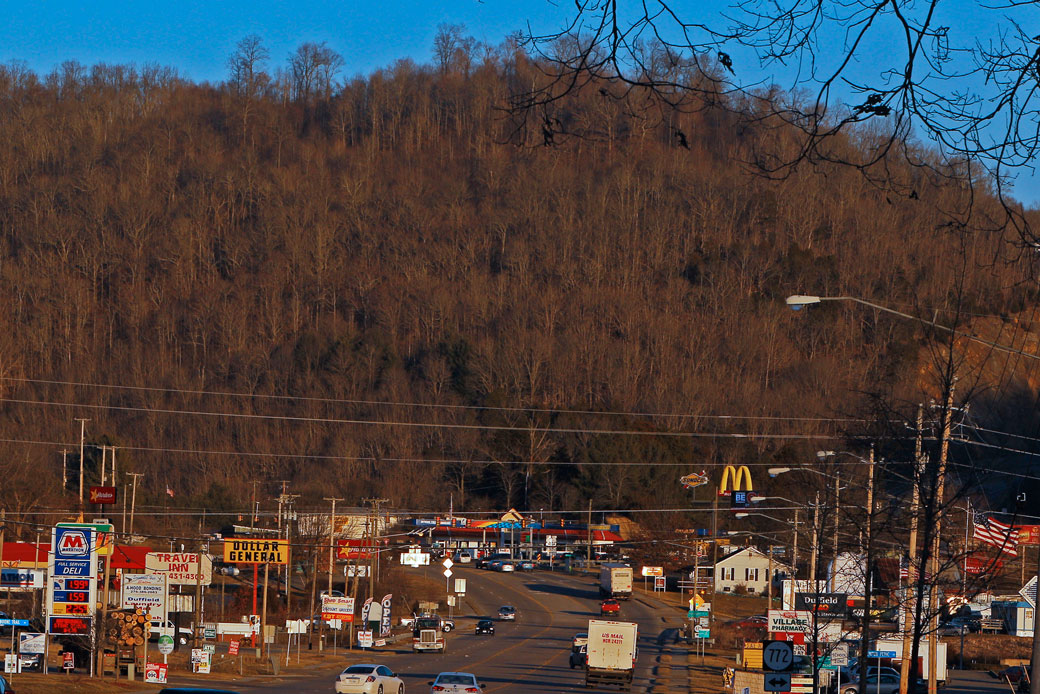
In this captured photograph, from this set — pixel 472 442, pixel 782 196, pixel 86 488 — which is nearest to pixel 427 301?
pixel 472 442

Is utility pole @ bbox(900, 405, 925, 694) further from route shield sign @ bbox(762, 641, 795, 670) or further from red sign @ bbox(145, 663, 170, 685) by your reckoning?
red sign @ bbox(145, 663, 170, 685)

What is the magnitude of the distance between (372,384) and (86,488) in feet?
190

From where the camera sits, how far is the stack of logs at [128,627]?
146 ft

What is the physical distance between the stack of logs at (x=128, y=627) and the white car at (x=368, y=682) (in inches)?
374

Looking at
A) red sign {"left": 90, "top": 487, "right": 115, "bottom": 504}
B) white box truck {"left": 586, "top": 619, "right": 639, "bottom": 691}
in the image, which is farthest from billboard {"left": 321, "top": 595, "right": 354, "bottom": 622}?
white box truck {"left": 586, "top": 619, "right": 639, "bottom": 691}

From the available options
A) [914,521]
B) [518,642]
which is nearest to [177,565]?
[518,642]

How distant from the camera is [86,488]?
110 m

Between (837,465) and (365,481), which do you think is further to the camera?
(365,481)

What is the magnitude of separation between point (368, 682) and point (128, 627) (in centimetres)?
1107

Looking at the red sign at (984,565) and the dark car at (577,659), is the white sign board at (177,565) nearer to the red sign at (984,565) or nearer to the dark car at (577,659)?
the dark car at (577,659)

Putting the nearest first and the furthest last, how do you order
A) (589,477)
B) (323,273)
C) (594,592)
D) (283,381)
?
(594,592)
(589,477)
(283,381)
(323,273)

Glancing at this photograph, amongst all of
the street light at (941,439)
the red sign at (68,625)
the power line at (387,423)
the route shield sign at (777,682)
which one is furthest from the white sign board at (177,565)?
the power line at (387,423)

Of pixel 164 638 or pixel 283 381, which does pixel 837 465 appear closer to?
pixel 164 638

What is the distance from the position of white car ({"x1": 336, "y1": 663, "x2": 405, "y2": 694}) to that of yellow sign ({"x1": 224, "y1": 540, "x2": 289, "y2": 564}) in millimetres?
23125
